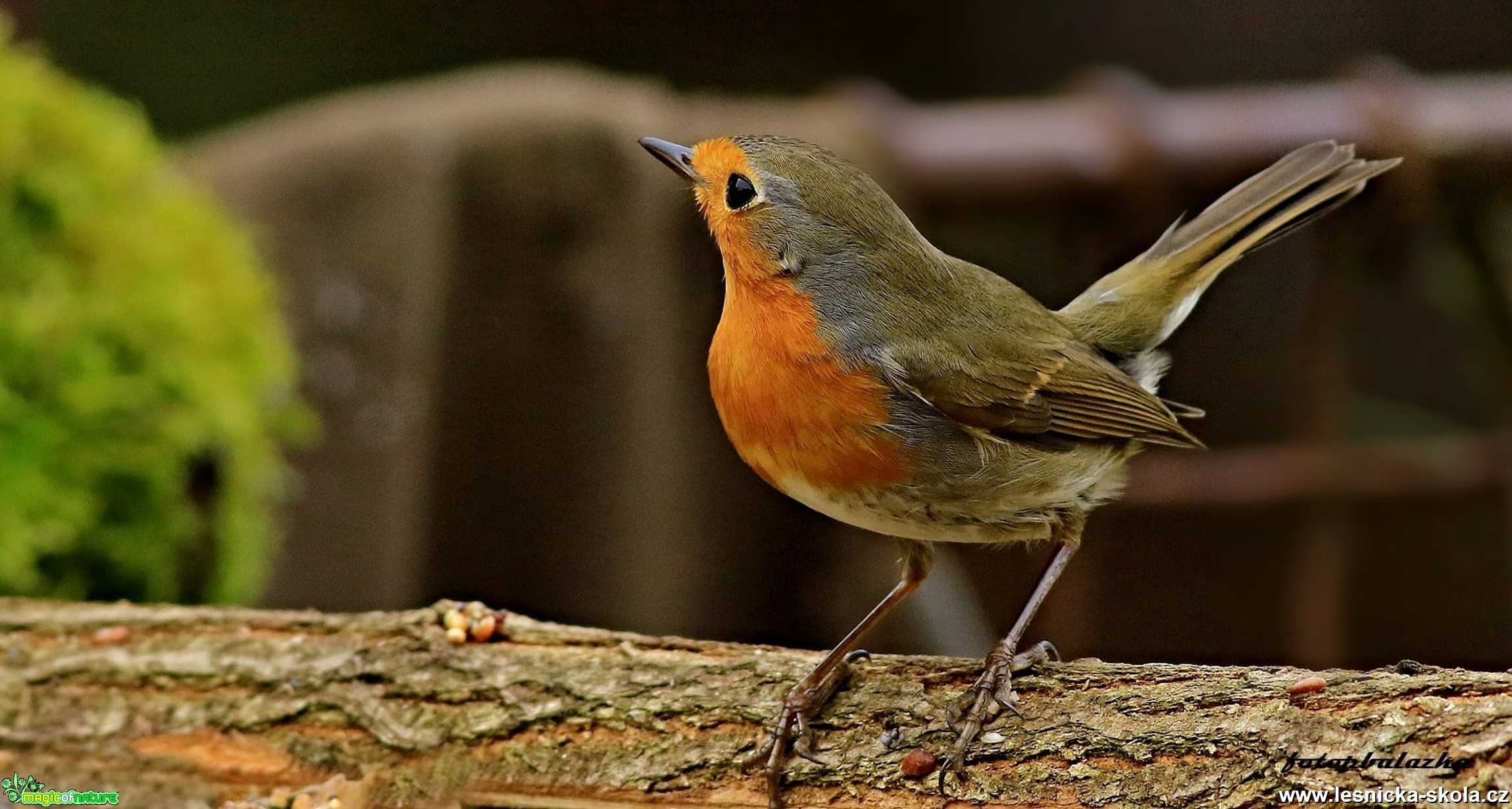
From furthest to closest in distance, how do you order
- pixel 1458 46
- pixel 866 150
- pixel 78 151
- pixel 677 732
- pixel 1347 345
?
1. pixel 1458 46
2. pixel 1347 345
3. pixel 866 150
4. pixel 78 151
5. pixel 677 732

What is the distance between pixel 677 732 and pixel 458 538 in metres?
2.28

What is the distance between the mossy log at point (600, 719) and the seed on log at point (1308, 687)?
2cm

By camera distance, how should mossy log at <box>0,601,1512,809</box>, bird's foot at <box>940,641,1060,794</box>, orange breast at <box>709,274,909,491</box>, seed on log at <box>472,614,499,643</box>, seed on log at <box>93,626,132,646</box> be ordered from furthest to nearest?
seed on log at <box>93,626,132,646</box>, seed on log at <box>472,614,499,643</box>, orange breast at <box>709,274,909,491</box>, bird's foot at <box>940,641,1060,794</box>, mossy log at <box>0,601,1512,809</box>

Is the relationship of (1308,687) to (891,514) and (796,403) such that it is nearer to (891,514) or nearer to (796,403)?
(891,514)

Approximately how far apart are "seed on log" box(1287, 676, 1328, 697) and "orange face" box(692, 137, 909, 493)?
71cm

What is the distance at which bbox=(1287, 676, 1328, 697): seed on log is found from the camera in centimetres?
197

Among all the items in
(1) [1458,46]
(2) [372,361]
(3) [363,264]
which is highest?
(1) [1458,46]

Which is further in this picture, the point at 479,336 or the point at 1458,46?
the point at 1458,46

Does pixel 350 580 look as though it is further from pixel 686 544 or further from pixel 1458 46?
pixel 1458 46

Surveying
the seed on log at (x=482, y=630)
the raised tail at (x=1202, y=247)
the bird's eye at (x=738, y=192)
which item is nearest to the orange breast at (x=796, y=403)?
the bird's eye at (x=738, y=192)

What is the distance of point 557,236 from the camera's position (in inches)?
167

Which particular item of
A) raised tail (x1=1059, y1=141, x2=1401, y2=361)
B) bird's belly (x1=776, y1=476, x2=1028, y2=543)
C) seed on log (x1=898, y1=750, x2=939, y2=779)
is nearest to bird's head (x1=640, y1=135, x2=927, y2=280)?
bird's belly (x1=776, y1=476, x2=1028, y2=543)

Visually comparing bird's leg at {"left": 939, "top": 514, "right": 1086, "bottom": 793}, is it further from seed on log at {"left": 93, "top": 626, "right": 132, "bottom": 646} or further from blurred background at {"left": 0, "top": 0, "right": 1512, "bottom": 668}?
seed on log at {"left": 93, "top": 626, "right": 132, "bottom": 646}

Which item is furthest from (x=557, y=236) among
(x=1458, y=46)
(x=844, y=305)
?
(x=1458, y=46)
